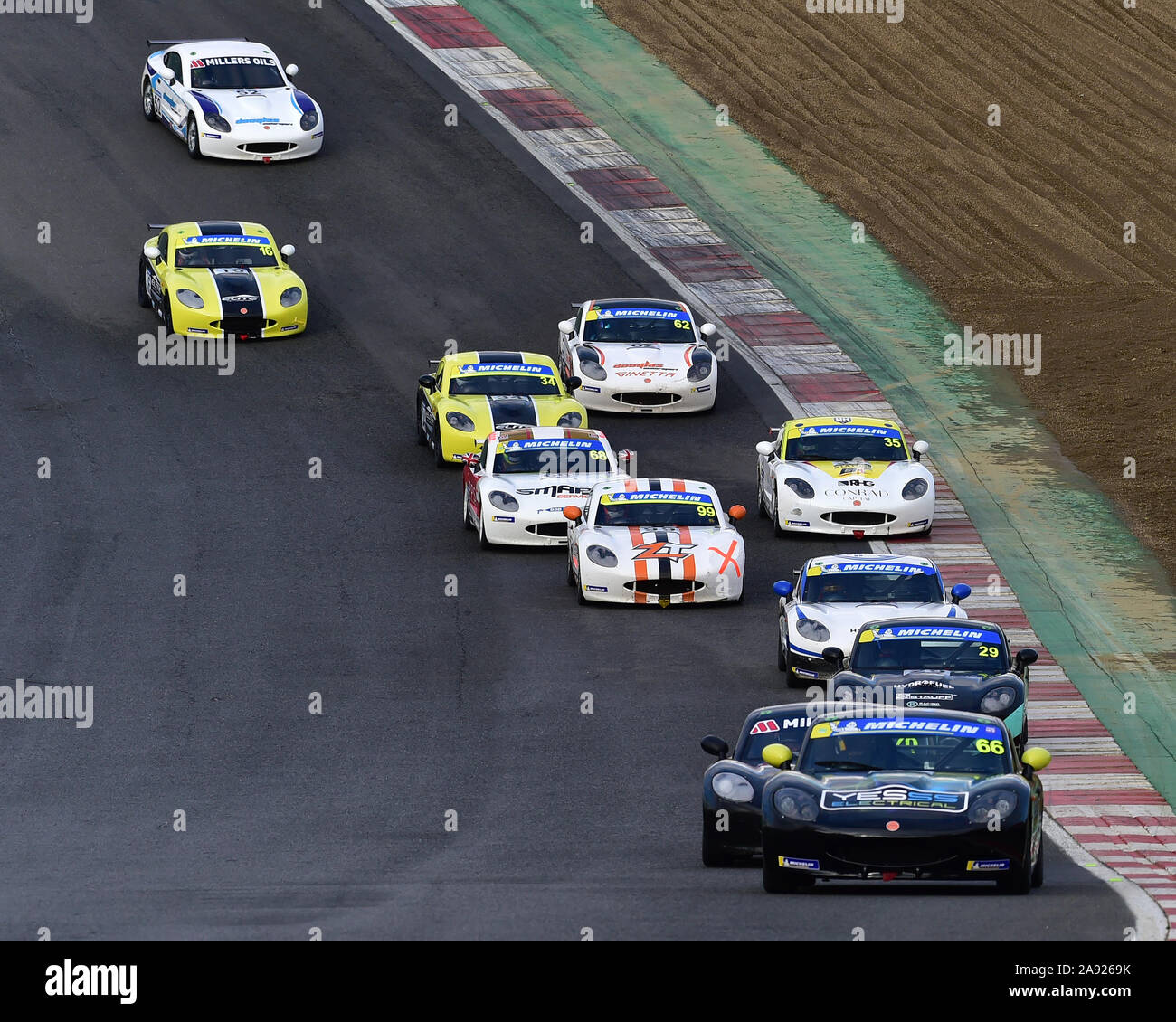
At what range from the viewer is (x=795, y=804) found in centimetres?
1587

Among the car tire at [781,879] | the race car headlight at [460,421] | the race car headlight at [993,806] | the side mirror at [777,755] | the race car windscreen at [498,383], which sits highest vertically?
the race car headlight at [993,806]

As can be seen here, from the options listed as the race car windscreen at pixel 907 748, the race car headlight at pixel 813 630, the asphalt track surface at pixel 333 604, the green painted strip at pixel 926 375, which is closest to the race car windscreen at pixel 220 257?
the asphalt track surface at pixel 333 604

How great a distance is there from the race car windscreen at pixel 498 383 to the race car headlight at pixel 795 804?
57.1 feet

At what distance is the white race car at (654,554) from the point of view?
89.2ft

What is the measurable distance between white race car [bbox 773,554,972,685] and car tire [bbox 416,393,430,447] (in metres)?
9.28

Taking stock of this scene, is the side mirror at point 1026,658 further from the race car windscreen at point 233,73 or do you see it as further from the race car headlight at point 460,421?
the race car windscreen at point 233,73

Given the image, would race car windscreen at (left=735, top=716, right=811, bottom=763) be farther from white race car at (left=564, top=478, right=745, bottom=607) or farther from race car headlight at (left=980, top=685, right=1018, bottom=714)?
white race car at (left=564, top=478, right=745, bottom=607)

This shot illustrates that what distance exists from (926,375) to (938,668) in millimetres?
15977

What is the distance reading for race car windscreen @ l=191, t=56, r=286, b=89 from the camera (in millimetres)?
43031

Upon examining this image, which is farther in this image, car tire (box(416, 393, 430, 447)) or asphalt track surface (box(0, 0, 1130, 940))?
car tire (box(416, 393, 430, 447))

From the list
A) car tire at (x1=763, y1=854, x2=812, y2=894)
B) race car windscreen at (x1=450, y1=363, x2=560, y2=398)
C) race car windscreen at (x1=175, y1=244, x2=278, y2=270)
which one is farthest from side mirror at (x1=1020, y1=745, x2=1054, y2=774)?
race car windscreen at (x1=175, y1=244, x2=278, y2=270)

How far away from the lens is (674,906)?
1555 centimetres

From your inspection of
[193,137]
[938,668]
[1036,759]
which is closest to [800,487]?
[938,668]
